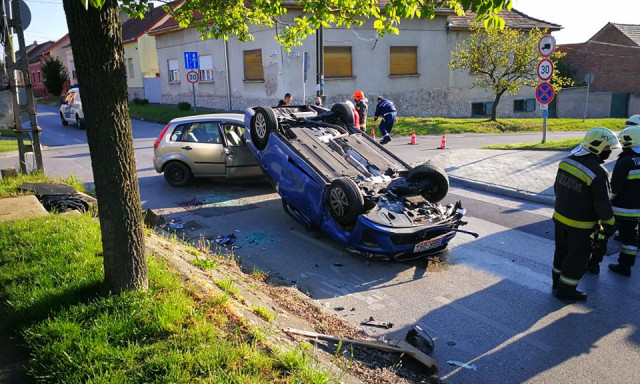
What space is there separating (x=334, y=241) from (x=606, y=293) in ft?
11.5

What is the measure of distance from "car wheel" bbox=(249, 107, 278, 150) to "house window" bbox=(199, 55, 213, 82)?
67.0 feet

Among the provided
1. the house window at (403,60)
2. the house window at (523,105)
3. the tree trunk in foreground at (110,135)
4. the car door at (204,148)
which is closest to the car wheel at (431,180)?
the tree trunk in foreground at (110,135)

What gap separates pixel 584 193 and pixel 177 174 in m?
7.80

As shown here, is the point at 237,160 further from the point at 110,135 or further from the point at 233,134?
the point at 110,135

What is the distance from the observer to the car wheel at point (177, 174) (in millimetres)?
10227

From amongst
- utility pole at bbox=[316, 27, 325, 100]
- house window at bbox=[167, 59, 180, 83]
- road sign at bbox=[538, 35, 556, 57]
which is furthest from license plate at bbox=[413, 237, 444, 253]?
house window at bbox=[167, 59, 180, 83]

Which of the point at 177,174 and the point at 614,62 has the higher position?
the point at 614,62

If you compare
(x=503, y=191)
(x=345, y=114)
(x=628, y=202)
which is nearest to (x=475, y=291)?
(x=628, y=202)

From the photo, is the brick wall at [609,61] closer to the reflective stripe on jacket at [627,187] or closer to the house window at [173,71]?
the house window at [173,71]

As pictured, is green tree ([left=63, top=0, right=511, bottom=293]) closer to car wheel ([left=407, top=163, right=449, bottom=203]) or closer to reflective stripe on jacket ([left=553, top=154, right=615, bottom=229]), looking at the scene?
reflective stripe on jacket ([left=553, top=154, right=615, bottom=229])

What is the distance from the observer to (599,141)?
5043 millimetres

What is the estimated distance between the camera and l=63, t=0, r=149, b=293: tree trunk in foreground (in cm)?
352

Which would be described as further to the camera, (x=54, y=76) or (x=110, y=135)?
(x=54, y=76)

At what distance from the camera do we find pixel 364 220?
6.14m
